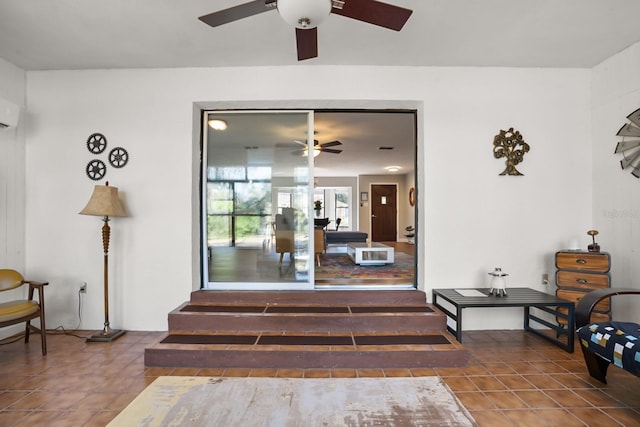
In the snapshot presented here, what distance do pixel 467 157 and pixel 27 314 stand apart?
448 cm

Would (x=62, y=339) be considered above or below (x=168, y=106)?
below

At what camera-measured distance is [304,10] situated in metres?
1.70

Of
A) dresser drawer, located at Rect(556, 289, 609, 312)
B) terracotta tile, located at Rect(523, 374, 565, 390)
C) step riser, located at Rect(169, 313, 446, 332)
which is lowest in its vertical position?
terracotta tile, located at Rect(523, 374, 565, 390)

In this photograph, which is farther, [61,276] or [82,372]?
[61,276]

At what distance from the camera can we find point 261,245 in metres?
3.99

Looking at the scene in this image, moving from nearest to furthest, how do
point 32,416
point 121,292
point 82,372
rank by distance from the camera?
1. point 32,416
2. point 82,372
3. point 121,292

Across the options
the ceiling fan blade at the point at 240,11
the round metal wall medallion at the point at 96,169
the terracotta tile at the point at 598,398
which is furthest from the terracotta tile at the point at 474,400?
the round metal wall medallion at the point at 96,169

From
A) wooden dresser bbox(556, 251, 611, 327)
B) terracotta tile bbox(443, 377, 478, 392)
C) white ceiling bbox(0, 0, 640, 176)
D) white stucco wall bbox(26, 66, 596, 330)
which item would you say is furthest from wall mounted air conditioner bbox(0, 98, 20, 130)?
wooden dresser bbox(556, 251, 611, 327)

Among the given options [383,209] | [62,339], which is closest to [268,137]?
[62,339]

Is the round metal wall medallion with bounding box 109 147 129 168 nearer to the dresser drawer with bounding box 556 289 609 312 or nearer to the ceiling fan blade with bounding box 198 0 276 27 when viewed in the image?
the ceiling fan blade with bounding box 198 0 276 27

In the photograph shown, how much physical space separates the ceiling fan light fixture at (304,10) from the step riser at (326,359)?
2.39 metres

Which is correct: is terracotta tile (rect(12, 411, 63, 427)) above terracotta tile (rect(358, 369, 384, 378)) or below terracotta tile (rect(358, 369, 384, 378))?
below

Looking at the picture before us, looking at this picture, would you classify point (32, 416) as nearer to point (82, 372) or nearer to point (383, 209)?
point (82, 372)

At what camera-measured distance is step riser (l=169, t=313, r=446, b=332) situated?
3.26 meters
